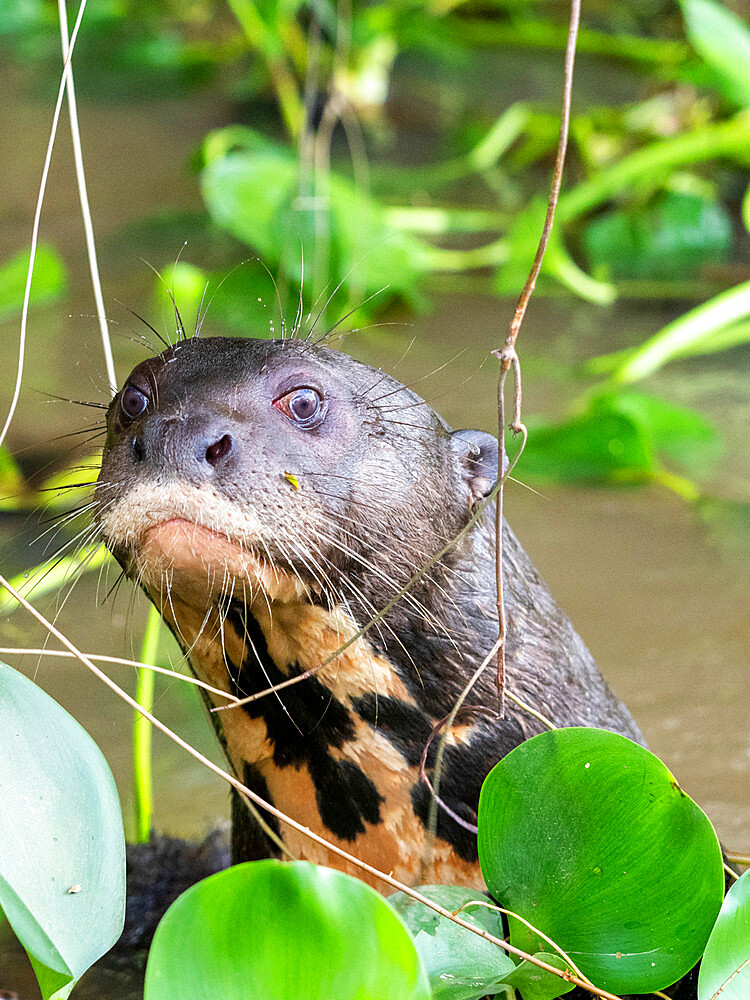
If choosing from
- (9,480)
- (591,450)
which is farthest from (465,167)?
Result: (9,480)

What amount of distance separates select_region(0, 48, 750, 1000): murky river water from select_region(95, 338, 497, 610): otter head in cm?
28

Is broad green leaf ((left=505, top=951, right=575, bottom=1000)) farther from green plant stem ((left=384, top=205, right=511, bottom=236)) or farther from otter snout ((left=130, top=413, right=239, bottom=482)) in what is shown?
green plant stem ((left=384, top=205, right=511, bottom=236))

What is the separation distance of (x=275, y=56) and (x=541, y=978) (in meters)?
4.34

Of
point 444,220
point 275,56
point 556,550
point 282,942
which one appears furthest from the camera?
point 275,56

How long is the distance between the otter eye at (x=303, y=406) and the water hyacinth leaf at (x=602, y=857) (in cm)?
43

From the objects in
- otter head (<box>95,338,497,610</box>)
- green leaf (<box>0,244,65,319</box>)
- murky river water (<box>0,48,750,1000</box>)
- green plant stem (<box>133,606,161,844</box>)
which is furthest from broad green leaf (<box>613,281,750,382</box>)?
otter head (<box>95,338,497,610</box>)

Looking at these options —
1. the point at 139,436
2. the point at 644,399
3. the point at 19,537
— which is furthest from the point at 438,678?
the point at 644,399

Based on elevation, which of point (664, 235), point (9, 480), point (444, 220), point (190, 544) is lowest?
point (190, 544)

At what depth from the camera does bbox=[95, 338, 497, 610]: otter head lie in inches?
51.6

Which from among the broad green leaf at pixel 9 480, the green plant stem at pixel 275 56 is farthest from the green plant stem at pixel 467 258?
the broad green leaf at pixel 9 480

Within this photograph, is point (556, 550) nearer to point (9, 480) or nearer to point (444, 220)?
point (9, 480)

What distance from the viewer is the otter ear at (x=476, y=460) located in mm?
1747

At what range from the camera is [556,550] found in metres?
3.23

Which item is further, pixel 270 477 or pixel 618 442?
→ pixel 618 442
